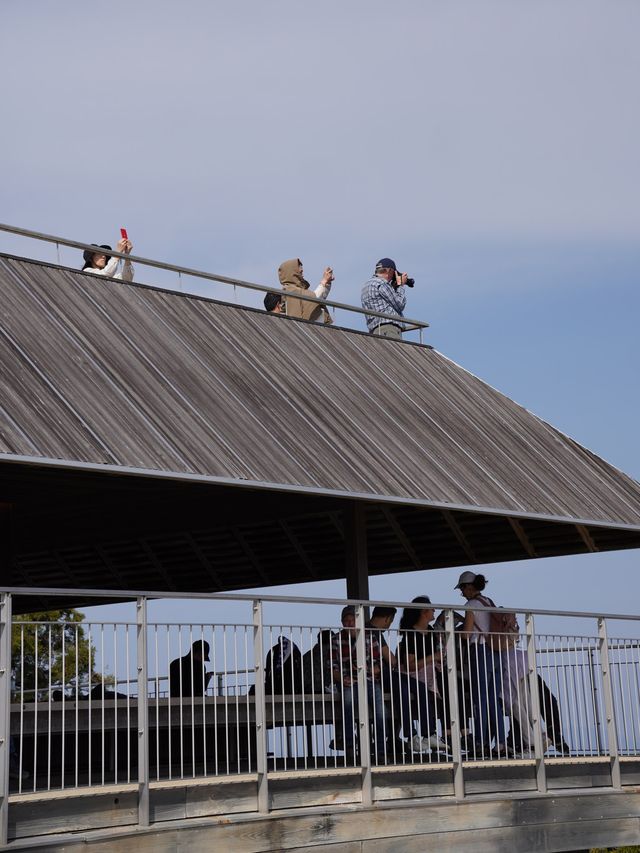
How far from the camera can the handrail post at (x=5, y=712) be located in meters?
9.90

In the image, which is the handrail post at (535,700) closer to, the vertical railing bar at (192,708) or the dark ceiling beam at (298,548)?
the vertical railing bar at (192,708)

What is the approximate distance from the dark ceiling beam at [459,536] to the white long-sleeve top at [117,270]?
20.2 feet

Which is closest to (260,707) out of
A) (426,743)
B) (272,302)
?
(426,743)

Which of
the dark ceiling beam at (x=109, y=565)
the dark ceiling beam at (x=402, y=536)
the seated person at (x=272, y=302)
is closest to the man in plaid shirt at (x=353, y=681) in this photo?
the seated person at (x=272, y=302)

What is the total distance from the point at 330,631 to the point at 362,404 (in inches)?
214

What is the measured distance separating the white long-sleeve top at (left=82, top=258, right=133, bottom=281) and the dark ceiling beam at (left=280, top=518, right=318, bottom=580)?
5.06 m

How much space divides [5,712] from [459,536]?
12.4 m

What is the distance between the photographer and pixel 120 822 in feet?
36.1

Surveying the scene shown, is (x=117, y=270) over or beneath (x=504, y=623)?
over

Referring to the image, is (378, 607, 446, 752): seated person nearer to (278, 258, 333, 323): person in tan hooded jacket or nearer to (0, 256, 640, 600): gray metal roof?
(0, 256, 640, 600): gray metal roof

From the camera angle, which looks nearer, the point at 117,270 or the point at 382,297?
the point at 117,270

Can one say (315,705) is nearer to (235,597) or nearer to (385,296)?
(235,597)

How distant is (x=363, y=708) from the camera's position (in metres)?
12.9

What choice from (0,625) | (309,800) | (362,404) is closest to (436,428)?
(362,404)
